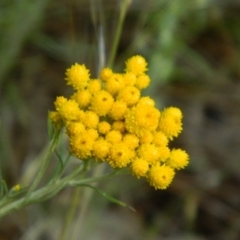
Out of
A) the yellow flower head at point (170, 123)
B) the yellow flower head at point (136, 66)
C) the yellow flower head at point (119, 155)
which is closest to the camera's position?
the yellow flower head at point (119, 155)

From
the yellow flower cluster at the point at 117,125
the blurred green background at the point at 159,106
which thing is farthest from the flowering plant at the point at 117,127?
the blurred green background at the point at 159,106

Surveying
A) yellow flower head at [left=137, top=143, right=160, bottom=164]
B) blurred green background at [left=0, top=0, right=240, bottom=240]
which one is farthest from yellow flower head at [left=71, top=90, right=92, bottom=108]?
blurred green background at [left=0, top=0, right=240, bottom=240]

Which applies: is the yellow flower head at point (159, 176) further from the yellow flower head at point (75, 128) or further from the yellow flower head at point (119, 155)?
the yellow flower head at point (75, 128)

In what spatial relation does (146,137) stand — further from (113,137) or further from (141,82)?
(141,82)

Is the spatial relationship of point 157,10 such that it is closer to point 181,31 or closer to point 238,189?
point 181,31

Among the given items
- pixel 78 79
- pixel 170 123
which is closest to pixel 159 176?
pixel 170 123

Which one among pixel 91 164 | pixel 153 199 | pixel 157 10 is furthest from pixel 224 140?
pixel 91 164

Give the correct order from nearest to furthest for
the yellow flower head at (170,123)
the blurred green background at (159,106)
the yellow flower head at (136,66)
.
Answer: the yellow flower head at (170,123), the yellow flower head at (136,66), the blurred green background at (159,106)
